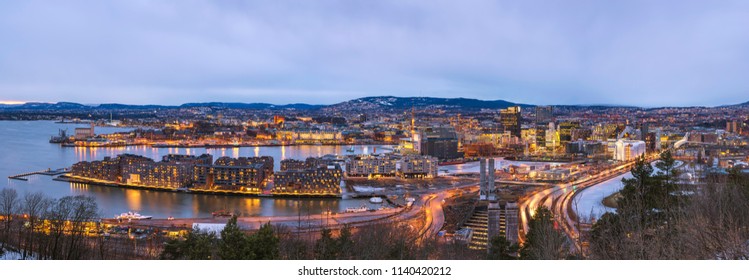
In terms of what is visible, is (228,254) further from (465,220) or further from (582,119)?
(582,119)

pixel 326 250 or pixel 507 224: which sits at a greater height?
pixel 326 250

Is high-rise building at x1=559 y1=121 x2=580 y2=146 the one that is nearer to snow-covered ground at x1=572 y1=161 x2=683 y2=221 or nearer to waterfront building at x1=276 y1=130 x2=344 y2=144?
waterfront building at x1=276 y1=130 x2=344 y2=144

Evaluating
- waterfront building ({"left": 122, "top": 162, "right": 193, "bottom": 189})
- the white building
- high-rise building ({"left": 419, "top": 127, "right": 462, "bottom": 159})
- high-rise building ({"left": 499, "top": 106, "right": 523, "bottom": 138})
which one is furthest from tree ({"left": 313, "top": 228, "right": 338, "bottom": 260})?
high-rise building ({"left": 499, "top": 106, "right": 523, "bottom": 138})

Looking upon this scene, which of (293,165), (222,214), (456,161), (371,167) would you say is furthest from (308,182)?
(456,161)

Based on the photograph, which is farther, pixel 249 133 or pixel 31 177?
pixel 249 133

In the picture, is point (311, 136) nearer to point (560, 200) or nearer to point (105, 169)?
point (105, 169)

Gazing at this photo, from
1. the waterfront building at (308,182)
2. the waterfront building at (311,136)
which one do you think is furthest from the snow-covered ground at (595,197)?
the waterfront building at (311,136)
